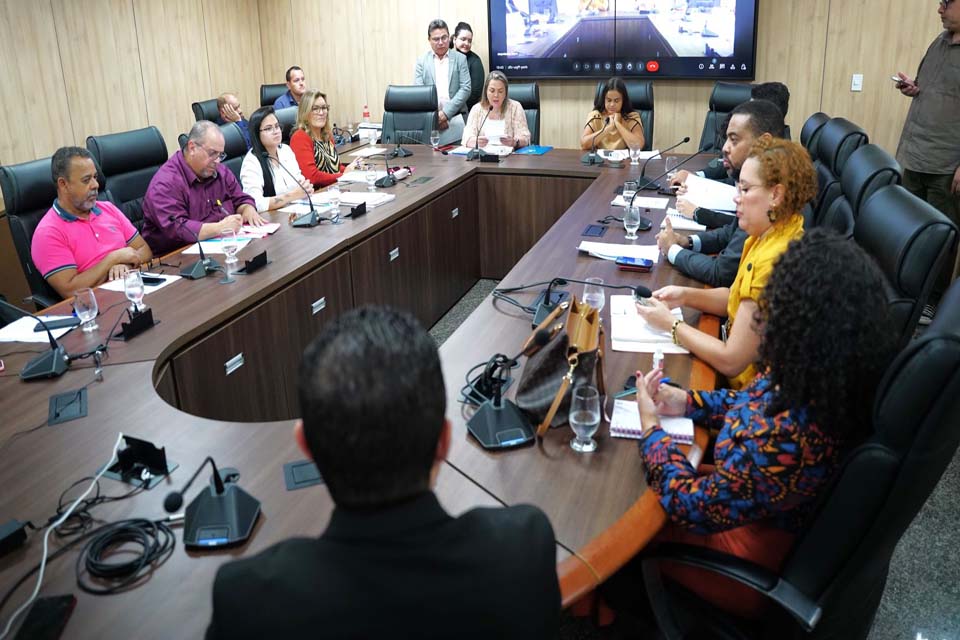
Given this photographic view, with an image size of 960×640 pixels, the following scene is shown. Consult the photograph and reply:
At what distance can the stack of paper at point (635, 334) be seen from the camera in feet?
6.81

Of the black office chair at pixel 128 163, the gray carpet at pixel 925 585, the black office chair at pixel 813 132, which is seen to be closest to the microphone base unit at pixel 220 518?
the gray carpet at pixel 925 585

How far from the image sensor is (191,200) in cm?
341

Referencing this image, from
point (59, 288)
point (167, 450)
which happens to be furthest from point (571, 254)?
point (59, 288)

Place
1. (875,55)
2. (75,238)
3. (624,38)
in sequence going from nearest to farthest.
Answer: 1. (75,238)
2. (875,55)
3. (624,38)

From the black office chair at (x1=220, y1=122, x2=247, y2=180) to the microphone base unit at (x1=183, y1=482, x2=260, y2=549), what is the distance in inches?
134

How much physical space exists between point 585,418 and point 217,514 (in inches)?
29.6

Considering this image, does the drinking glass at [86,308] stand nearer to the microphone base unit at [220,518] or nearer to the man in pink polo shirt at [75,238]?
the man in pink polo shirt at [75,238]

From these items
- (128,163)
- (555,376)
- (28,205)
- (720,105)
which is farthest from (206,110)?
(555,376)

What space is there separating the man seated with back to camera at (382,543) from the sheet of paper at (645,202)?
2.86 m

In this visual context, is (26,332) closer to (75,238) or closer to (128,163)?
(75,238)

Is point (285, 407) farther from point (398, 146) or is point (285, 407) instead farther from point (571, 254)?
point (398, 146)

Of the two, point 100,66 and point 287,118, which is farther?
point 100,66

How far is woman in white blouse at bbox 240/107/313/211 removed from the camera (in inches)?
150

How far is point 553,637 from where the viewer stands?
0.92 m
